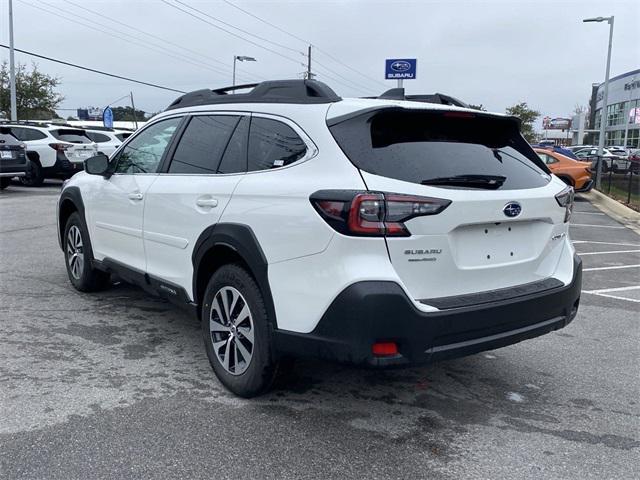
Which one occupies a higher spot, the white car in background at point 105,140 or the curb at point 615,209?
the white car in background at point 105,140

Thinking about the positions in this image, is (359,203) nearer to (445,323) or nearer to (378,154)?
(378,154)

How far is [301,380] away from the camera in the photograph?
395 cm

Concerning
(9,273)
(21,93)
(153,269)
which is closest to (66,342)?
(153,269)

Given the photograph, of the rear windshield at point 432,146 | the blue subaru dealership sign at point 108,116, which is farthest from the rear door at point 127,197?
the blue subaru dealership sign at point 108,116

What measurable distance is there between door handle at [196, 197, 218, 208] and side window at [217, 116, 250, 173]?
0.20 meters

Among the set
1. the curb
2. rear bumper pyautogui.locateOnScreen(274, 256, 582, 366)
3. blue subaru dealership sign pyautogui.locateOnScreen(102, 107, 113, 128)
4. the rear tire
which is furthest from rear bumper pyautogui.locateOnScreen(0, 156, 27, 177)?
blue subaru dealership sign pyautogui.locateOnScreen(102, 107, 113, 128)

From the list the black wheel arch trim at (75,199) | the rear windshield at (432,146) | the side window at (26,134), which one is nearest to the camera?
the rear windshield at (432,146)

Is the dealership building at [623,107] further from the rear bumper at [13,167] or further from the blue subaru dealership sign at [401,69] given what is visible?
the rear bumper at [13,167]

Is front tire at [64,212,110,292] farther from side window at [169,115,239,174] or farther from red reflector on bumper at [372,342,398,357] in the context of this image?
red reflector on bumper at [372,342,398,357]

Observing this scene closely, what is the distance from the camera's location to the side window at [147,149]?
4.55 metres

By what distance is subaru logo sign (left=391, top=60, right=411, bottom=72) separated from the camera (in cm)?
1802

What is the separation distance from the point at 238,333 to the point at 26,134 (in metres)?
16.1

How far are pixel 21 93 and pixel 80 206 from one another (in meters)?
42.6

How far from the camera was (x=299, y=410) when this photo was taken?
3.51 m
